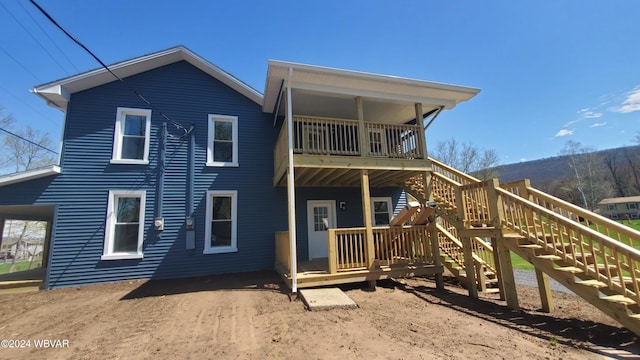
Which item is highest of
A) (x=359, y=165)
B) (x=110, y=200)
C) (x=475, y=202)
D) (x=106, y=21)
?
(x=106, y=21)

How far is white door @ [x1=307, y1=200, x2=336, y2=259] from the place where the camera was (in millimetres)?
9367

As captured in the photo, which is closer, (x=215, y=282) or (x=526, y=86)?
(x=215, y=282)

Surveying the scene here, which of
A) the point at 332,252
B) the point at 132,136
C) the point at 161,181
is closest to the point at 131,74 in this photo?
the point at 132,136

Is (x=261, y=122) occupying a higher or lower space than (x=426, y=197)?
higher

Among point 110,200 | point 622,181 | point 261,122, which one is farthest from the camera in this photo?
point 622,181

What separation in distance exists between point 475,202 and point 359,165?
291 cm

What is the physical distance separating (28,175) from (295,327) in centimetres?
847

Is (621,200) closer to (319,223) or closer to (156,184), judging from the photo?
(319,223)

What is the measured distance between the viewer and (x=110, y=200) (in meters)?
7.91

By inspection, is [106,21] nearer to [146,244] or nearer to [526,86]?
[146,244]

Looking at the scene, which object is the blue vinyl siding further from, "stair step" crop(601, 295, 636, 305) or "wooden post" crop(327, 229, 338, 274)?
"stair step" crop(601, 295, 636, 305)

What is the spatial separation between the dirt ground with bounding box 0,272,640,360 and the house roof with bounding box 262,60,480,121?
202 inches

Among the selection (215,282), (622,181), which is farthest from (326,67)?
(622,181)

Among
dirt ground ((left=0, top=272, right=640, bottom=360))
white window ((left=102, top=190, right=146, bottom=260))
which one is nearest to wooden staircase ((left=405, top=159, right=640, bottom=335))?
dirt ground ((left=0, top=272, right=640, bottom=360))
